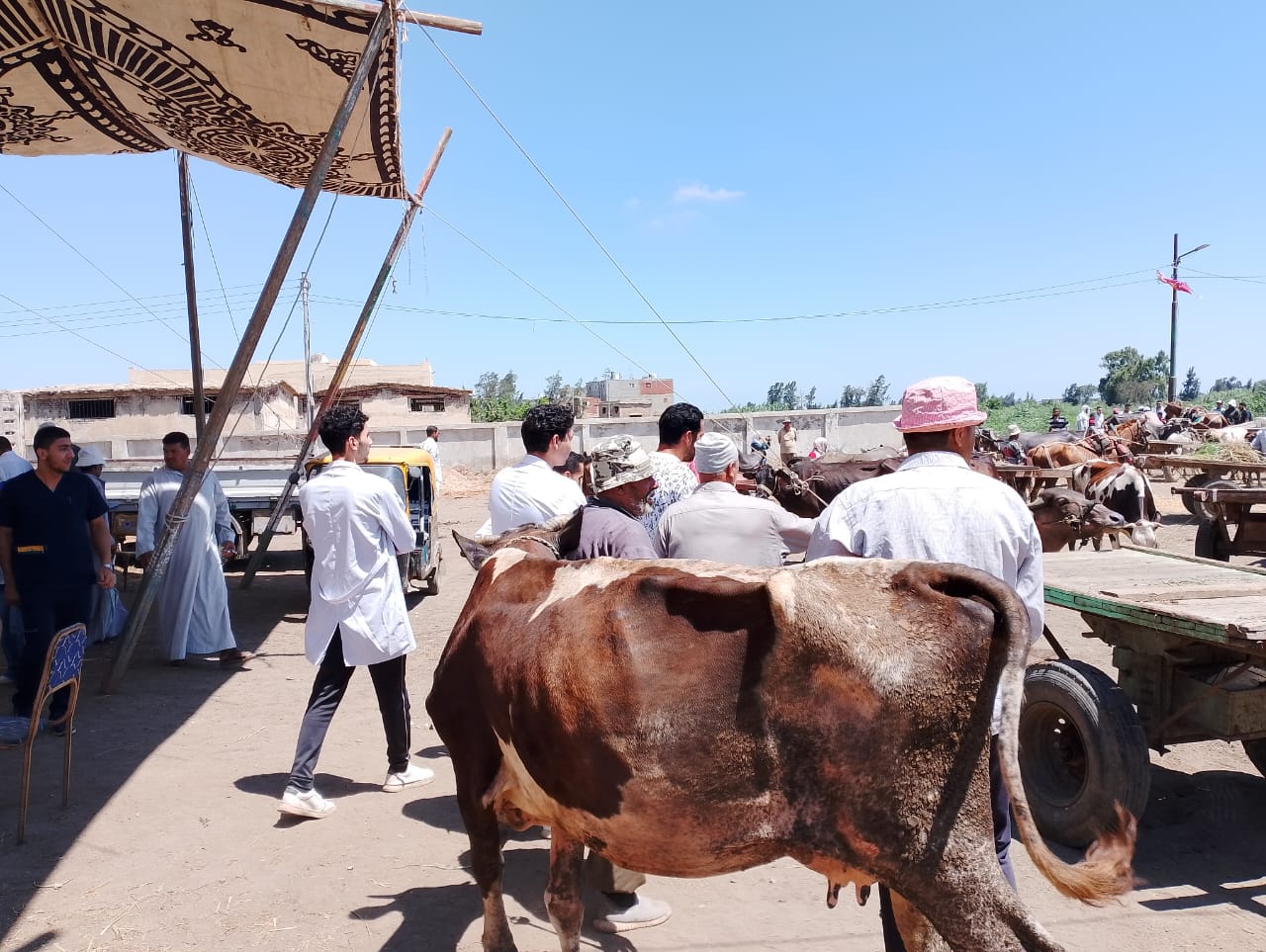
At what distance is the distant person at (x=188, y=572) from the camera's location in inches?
269

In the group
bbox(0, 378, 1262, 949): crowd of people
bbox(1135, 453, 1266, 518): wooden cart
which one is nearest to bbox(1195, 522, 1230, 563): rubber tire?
bbox(1135, 453, 1266, 518): wooden cart

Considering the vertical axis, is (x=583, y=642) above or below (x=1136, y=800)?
above

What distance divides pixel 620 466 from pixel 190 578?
5160mm

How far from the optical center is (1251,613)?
3.60 meters

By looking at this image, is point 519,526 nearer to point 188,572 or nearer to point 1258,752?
point 1258,752

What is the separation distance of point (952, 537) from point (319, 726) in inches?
124

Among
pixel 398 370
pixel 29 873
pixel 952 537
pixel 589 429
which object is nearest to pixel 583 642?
pixel 952 537

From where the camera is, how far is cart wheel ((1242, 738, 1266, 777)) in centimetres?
441

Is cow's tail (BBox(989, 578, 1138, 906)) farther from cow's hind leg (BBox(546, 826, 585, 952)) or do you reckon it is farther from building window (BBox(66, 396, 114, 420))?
building window (BBox(66, 396, 114, 420))

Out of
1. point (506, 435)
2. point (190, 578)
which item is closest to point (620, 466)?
point (190, 578)

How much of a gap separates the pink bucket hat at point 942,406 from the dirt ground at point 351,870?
1.96 m

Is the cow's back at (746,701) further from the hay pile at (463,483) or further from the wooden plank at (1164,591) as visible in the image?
the hay pile at (463,483)

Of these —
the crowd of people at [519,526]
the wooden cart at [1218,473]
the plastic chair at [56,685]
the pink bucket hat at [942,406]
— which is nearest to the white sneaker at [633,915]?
the crowd of people at [519,526]

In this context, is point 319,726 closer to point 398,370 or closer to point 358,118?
point 358,118
